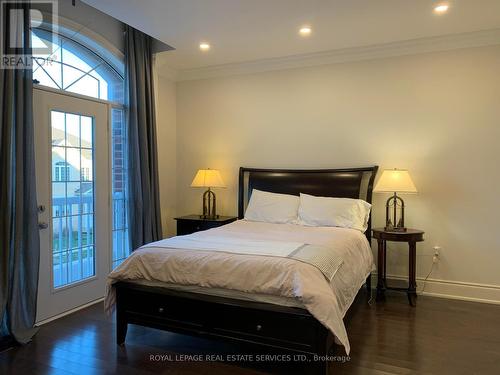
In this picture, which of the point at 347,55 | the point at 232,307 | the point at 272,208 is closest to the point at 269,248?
the point at 232,307

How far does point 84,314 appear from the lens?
11.3 ft

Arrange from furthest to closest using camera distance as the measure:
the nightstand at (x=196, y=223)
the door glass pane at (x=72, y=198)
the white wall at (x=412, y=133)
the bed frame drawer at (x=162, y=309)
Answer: the nightstand at (x=196, y=223), the white wall at (x=412, y=133), the door glass pane at (x=72, y=198), the bed frame drawer at (x=162, y=309)

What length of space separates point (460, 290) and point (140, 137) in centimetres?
397

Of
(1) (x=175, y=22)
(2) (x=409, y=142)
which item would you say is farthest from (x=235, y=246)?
(2) (x=409, y=142)

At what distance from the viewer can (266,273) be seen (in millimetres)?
2369

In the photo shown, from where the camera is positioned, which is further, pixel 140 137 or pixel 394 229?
pixel 140 137

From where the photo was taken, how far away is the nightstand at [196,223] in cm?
454

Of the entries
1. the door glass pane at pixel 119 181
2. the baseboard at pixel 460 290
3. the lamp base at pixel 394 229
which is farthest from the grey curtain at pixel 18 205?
the baseboard at pixel 460 290

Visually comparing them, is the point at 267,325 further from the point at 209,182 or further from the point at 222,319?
the point at 209,182

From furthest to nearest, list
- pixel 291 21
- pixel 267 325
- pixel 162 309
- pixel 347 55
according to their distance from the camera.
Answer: pixel 347 55, pixel 291 21, pixel 162 309, pixel 267 325

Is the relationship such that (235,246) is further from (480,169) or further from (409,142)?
(480,169)

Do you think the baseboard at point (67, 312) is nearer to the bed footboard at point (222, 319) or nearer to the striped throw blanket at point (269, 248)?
the bed footboard at point (222, 319)

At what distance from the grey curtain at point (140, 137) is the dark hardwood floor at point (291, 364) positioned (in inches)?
44.9

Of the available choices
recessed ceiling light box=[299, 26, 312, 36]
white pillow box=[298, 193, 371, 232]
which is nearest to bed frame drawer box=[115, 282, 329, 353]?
white pillow box=[298, 193, 371, 232]
